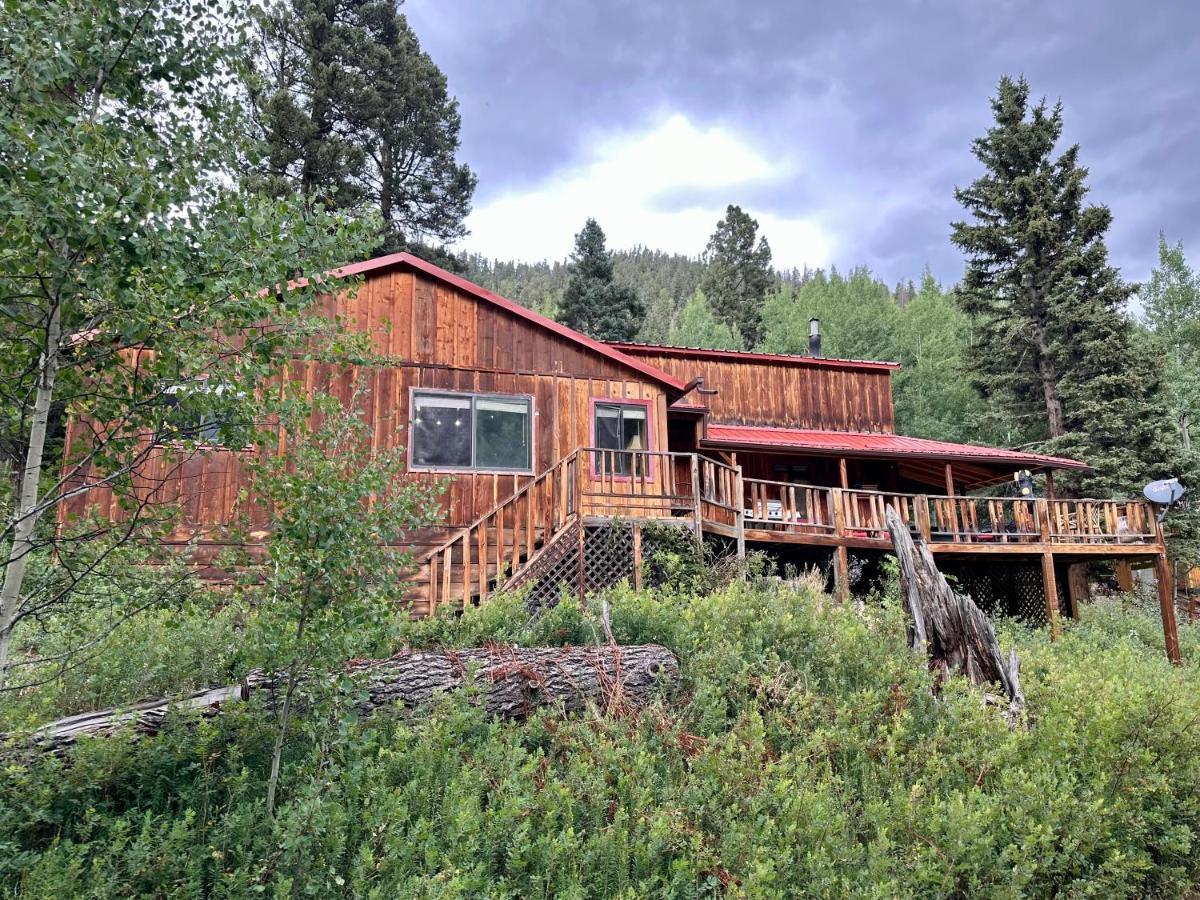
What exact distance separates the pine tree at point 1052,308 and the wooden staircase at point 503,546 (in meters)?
18.8

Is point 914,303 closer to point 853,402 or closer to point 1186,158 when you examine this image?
point 1186,158

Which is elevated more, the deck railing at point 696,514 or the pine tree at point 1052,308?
the pine tree at point 1052,308

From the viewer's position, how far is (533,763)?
16.5 feet

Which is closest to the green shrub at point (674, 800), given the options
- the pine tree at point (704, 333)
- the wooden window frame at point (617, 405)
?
the wooden window frame at point (617, 405)

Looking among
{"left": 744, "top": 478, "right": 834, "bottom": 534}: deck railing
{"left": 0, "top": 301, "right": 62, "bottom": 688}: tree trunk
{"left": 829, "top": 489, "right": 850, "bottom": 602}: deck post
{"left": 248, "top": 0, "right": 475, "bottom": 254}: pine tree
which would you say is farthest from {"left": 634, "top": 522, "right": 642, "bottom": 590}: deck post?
{"left": 248, "top": 0, "right": 475, "bottom": 254}: pine tree

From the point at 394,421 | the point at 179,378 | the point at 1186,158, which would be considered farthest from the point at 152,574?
the point at 1186,158

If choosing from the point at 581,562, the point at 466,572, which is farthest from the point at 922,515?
the point at 466,572

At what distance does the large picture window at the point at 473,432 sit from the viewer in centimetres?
1207

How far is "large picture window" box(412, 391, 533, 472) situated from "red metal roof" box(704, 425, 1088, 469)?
5348 mm

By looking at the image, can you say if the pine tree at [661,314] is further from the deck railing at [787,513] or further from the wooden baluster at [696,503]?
the wooden baluster at [696,503]

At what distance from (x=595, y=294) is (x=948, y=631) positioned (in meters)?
30.6

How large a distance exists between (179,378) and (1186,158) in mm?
39064

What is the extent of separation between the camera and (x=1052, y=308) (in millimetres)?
25109

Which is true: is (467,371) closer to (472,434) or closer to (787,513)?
(472,434)
